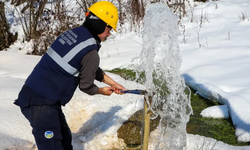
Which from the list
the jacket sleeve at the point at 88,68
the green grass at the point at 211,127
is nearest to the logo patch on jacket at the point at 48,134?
the jacket sleeve at the point at 88,68

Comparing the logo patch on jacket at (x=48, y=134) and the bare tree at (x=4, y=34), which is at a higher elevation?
the logo patch on jacket at (x=48, y=134)

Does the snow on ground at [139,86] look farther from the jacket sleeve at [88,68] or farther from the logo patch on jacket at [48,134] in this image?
the jacket sleeve at [88,68]

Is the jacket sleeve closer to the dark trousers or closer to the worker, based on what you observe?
the worker

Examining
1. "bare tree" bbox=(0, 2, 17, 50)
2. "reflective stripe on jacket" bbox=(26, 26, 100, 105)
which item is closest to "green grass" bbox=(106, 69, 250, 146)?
"reflective stripe on jacket" bbox=(26, 26, 100, 105)

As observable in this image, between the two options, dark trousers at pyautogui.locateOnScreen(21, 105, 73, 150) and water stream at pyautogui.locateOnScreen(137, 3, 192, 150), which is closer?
dark trousers at pyautogui.locateOnScreen(21, 105, 73, 150)

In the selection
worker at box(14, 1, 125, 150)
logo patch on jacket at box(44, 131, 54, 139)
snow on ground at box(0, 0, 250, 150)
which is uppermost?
worker at box(14, 1, 125, 150)

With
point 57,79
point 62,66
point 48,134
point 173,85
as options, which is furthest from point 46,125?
point 173,85

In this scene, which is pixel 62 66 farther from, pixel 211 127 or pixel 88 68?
pixel 211 127

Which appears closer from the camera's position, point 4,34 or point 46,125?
point 46,125

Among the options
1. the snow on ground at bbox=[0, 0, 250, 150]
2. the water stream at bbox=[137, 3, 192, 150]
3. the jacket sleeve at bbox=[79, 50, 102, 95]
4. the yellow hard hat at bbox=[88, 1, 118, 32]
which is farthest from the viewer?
the snow on ground at bbox=[0, 0, 250, 150]

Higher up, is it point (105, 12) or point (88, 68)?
point (105, 12)

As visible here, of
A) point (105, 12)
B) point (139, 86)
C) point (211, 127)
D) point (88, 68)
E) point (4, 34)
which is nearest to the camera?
point (88, 68)

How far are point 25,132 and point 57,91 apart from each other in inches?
51.0

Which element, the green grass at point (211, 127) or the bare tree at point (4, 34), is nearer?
the green grass at point (211, 127)
